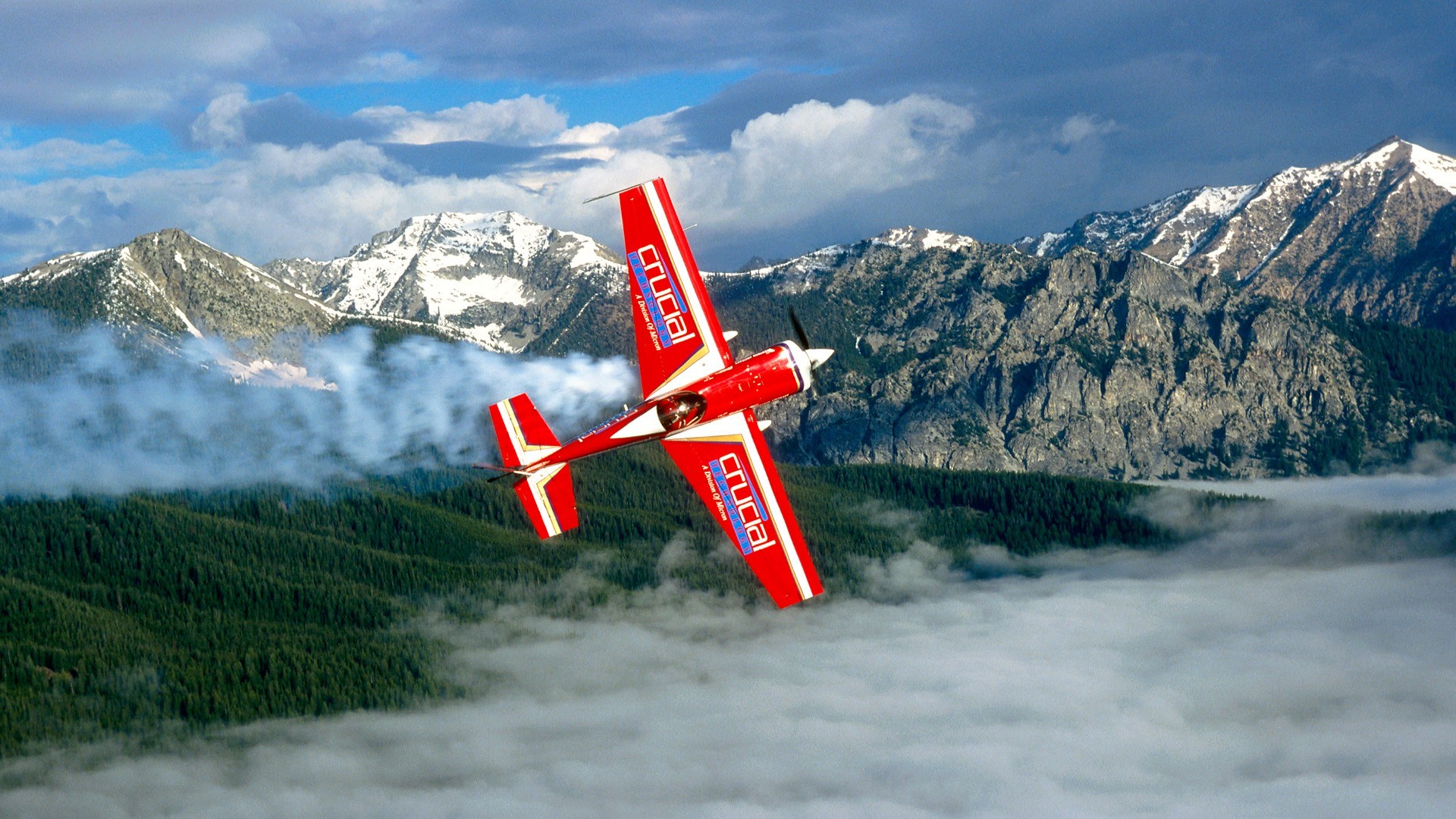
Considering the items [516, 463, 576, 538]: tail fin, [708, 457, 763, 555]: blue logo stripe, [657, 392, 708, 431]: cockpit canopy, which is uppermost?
[657, 392, 708, 431]: cockpit canopy

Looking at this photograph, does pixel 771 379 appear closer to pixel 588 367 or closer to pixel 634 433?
pixel 634 433

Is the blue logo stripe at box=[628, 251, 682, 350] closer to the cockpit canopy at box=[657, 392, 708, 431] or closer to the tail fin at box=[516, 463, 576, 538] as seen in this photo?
the cockpit canopy at box=[657, 392, 708, 431]

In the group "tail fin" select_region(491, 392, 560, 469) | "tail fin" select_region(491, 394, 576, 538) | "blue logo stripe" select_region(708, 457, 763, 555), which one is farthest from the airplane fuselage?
"tail fin" select_region(491, 392, 560, 469)

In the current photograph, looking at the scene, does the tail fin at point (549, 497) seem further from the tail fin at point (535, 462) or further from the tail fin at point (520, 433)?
the tail fin at point (520, 433)

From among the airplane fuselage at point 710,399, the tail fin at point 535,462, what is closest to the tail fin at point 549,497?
the tail fin at point 535,462

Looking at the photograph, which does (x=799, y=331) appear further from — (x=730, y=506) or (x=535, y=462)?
(x=535, y=462)

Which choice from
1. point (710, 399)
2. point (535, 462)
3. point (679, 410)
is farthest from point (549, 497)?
point (710, 399)
